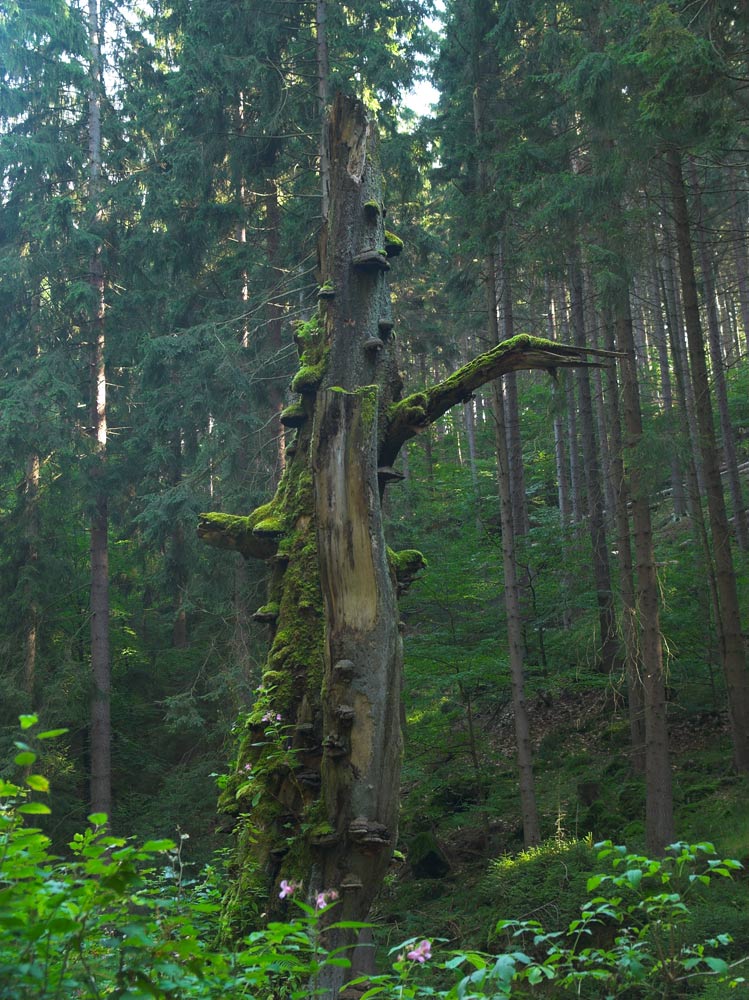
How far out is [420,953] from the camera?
8.45ft

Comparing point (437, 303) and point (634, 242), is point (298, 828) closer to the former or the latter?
point (634, 242)

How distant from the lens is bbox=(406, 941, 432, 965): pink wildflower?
8.36 ft

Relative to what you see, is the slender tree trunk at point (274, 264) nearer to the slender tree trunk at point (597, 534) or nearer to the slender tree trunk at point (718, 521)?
the slender tree trunk at point (597, 534)

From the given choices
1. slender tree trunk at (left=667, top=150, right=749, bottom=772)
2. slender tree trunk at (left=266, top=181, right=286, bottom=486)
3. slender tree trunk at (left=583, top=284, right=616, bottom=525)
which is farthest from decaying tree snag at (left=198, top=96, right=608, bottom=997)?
slender tree trunk at (left=266, top=181, right=286, bottom=486)

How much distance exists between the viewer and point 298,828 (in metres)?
5.04

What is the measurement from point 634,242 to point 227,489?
7932mm

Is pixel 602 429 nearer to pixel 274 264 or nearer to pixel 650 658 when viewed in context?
pixel 274 264

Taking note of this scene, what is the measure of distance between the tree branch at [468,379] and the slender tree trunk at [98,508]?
11066mm

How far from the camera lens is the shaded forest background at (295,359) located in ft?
37.1

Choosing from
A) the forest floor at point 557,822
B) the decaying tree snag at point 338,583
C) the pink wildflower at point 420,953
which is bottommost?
the forest floor at point 557,822

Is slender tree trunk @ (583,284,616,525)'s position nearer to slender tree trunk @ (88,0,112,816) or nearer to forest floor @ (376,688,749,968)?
forest floor @ (376,688,749,968)

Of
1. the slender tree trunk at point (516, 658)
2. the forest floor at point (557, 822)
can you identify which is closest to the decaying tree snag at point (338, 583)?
the forest floor at point (557, 822)

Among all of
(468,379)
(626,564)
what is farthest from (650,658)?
(468,379)

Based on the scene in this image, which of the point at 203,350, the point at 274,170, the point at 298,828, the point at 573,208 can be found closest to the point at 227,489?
the point at 203,350
